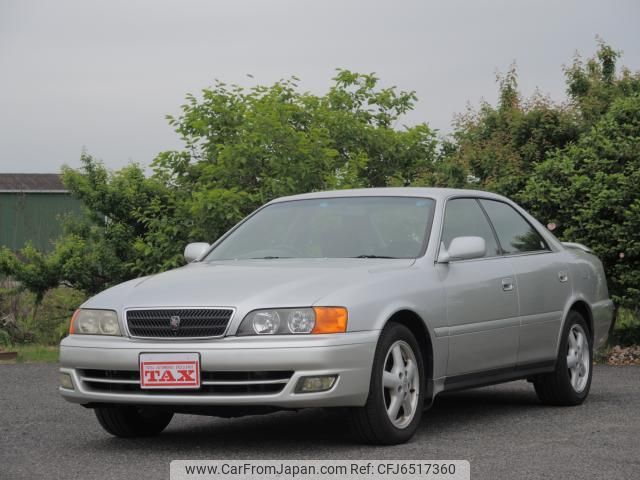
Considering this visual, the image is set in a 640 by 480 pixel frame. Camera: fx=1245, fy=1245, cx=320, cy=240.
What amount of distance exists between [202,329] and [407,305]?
125 centimetres

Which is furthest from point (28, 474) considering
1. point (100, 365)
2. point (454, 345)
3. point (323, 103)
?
point (323, 103)

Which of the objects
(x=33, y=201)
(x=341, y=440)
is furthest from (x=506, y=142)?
(x=33, y=201)

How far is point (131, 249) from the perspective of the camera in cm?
1722

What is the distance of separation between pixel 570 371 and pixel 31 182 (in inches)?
1679

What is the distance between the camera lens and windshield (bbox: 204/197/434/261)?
314 inches

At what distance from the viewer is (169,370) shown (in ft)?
22.3

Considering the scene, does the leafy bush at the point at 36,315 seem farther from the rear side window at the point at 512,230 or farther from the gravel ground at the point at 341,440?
the rear side window at the point at 512,230

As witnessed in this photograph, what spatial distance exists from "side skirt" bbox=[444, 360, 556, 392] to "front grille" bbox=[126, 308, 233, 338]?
5.55ft

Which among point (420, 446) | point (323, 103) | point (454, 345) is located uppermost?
point (323, 103)

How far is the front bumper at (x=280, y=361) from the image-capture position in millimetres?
6625

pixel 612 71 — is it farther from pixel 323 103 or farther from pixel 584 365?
pixel 584 365

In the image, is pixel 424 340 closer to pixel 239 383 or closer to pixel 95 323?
pixel 239 383

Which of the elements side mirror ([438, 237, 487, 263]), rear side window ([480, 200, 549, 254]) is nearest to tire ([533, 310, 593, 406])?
rear side window ([480, 200, 549, 254])

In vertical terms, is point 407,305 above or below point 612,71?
below
